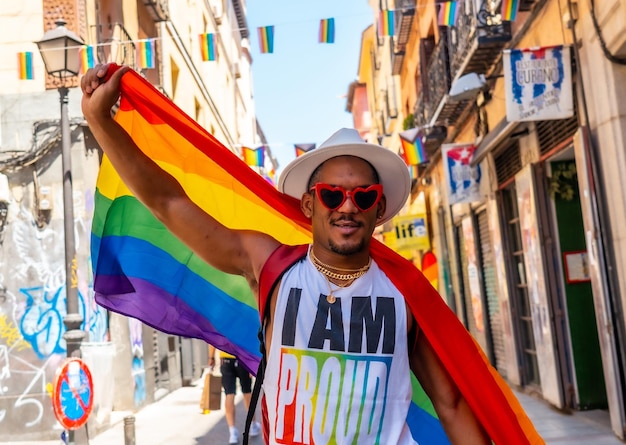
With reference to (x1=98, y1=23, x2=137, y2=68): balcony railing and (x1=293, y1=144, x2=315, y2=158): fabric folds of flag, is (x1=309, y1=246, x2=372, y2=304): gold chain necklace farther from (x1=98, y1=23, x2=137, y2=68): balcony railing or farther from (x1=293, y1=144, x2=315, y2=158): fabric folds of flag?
(x1=293, y1=144, x2=315, y2=158): fabric folds of flag

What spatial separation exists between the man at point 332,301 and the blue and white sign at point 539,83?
230 inches

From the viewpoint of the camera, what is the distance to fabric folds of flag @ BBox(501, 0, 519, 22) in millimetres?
9242

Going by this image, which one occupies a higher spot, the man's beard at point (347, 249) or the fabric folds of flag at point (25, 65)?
the fabric folds of flag at point (25, 65)

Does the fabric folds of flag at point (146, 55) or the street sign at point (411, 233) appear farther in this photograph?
the street sign at point (411, 233)

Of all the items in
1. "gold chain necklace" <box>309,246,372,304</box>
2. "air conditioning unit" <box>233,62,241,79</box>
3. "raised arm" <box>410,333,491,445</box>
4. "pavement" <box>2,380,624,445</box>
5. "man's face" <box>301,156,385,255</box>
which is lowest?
"pavement" <box>2,380,624,445</box>

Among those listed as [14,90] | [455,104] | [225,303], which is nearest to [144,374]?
[14,90]

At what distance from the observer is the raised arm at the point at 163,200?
2.68m

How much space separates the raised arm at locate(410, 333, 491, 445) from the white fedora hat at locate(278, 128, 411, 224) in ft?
1.81

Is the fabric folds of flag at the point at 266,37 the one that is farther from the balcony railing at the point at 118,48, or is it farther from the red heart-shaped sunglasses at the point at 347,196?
the red heart-shaped sunglasses at the point at 347,196

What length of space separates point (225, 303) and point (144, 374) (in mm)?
10286

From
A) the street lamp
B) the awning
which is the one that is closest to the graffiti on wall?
the street lamp

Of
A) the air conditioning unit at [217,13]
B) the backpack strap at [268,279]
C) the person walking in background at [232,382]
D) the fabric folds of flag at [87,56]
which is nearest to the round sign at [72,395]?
the person walking in background at [232,382]

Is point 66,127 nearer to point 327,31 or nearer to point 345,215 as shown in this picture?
point 327,31

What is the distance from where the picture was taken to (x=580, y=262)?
31.0ft
